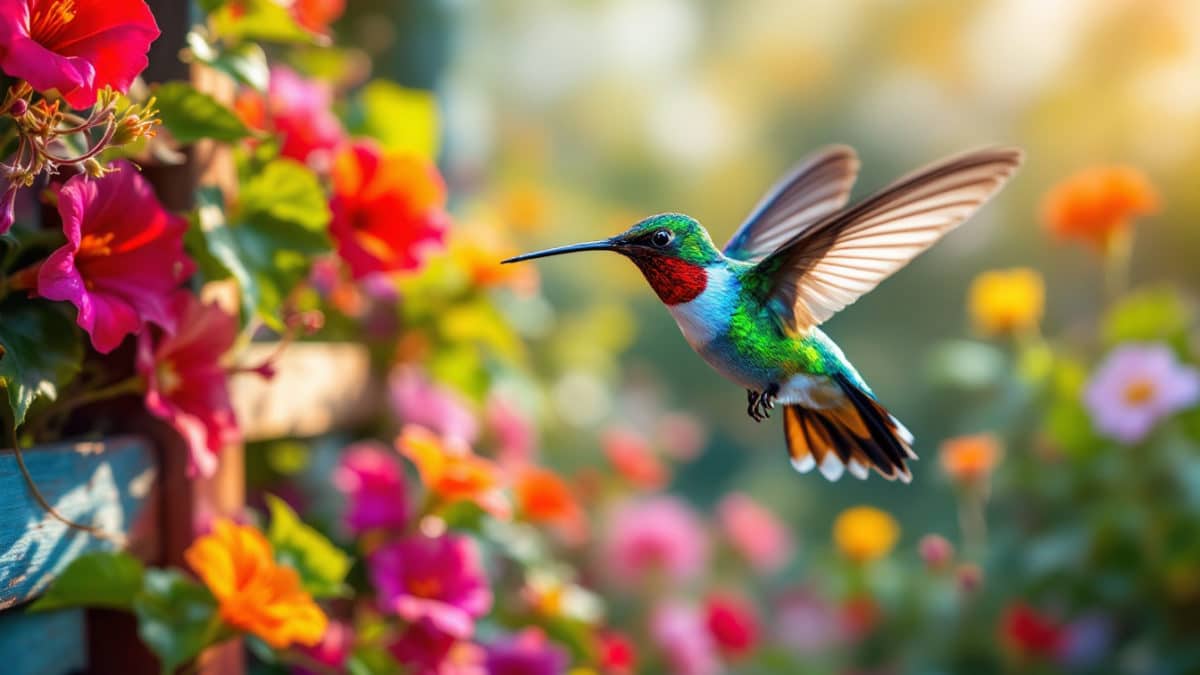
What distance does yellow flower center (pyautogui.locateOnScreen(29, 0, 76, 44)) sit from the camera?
0.42m

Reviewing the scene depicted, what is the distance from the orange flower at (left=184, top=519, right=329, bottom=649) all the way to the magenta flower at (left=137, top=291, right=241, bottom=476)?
5 cm

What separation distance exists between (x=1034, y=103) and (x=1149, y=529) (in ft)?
4.43

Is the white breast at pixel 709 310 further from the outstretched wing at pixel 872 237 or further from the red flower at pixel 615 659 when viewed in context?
the red flower at pixel 615 659

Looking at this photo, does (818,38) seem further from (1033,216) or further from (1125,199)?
(1125,199)

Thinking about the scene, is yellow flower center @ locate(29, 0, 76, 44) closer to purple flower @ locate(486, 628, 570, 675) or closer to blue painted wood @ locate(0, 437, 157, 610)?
blue painted wood @ locate(0, 437, 157, 610)

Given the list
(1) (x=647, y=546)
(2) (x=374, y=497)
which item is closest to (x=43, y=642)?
(2) (x=374, y=497)

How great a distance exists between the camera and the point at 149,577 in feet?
2.00

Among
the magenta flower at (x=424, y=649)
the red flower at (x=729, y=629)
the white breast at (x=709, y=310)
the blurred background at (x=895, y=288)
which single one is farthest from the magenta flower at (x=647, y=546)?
the white breast at (x=709, y=310)

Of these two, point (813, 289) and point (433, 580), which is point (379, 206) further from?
point (813, 289)

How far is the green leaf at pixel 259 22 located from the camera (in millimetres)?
647

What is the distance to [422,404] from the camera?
121cm

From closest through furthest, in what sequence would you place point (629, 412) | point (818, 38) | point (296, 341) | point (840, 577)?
point (296, 341)
point (840, 577)
point (629, 412)
point (818, 38)

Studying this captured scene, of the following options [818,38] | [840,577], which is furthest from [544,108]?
[840,577]

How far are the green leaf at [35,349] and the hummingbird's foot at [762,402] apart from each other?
309mm
